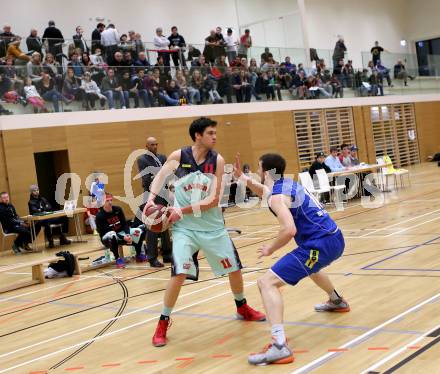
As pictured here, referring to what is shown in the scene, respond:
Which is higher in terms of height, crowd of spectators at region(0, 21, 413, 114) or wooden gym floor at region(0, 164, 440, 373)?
crowd of spectators at region(0, 21, 413, 114)

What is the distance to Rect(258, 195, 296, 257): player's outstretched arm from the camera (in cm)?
455

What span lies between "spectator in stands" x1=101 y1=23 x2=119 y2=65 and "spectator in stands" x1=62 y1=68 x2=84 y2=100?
145cm

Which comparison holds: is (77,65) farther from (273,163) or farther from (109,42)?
(273,163)

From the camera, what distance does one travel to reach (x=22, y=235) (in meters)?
14.7

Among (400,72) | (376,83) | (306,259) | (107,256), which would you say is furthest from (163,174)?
(400,72)

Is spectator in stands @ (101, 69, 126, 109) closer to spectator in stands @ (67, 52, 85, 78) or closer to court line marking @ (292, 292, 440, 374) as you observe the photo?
spectator in stands @ (67, 52, 85, 78)

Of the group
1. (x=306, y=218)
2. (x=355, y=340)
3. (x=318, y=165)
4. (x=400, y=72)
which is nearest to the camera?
(x=355, y=340)

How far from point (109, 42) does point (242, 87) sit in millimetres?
5237

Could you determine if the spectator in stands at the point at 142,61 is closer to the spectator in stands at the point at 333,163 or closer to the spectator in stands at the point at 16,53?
the spectator in stands at the point at 16,53

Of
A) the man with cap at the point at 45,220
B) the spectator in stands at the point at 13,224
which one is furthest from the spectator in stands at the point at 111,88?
the spectator in stands at the point at 13,224

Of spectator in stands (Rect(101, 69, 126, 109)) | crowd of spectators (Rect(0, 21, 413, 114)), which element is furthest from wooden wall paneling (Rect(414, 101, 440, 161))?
spectator in stands (Rect(101, 69, 126, 109))

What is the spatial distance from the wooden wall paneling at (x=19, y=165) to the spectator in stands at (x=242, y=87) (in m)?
7.76

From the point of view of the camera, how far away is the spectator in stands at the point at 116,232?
33.9 feet

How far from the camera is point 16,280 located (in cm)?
1038
